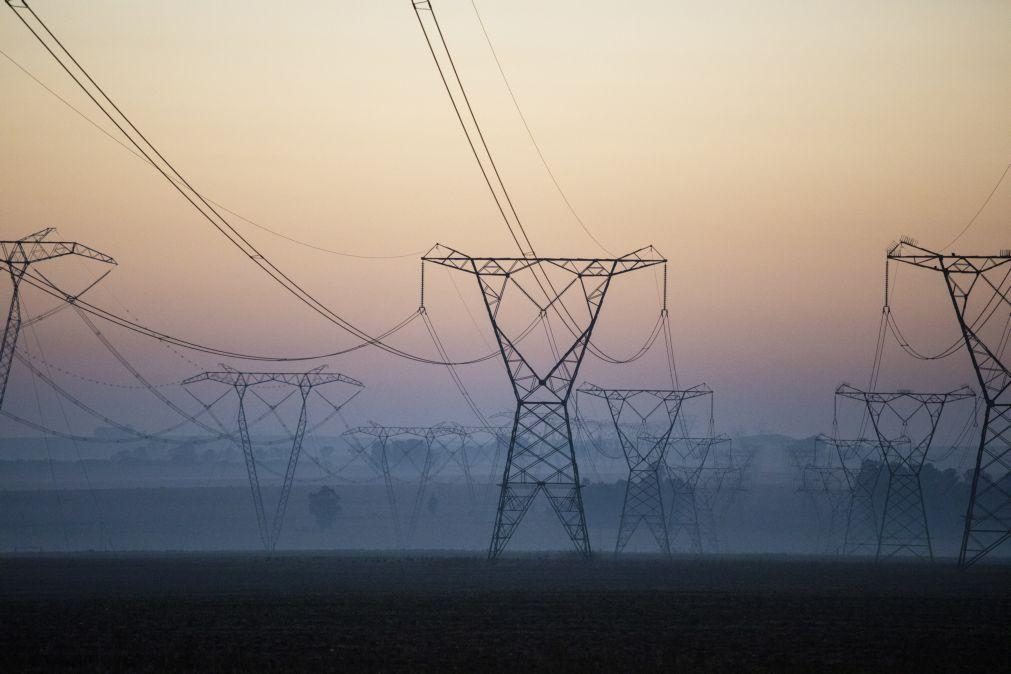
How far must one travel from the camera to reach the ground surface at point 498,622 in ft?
73.9

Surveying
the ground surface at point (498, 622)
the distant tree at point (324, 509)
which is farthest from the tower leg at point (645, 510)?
the distant tree at point (324, 509)

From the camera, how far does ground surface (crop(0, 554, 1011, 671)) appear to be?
22.5 m

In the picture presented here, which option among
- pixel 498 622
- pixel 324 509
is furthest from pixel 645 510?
pixel 498 622

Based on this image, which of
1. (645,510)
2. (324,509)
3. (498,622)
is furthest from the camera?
(324,509)

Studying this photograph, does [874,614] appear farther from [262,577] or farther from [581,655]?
[262,577]

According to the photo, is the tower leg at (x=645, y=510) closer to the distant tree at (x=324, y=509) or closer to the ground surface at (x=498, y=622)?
the ground surface at (x=498, y=622)

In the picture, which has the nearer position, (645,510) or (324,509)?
(645,510)

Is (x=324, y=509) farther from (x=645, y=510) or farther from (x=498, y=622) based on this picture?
(x=498, y=622)

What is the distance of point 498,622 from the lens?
1126 inches

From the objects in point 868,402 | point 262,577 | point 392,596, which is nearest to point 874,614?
point 392,596

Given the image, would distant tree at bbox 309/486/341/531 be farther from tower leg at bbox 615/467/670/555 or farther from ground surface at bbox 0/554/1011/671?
ground surface at bbox 0/554/1011/671

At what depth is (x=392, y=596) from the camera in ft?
120

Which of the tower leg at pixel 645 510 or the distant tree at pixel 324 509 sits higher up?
the distant tree at pixel 324 509

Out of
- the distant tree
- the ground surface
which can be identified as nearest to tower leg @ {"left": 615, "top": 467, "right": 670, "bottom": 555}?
the ground surface
